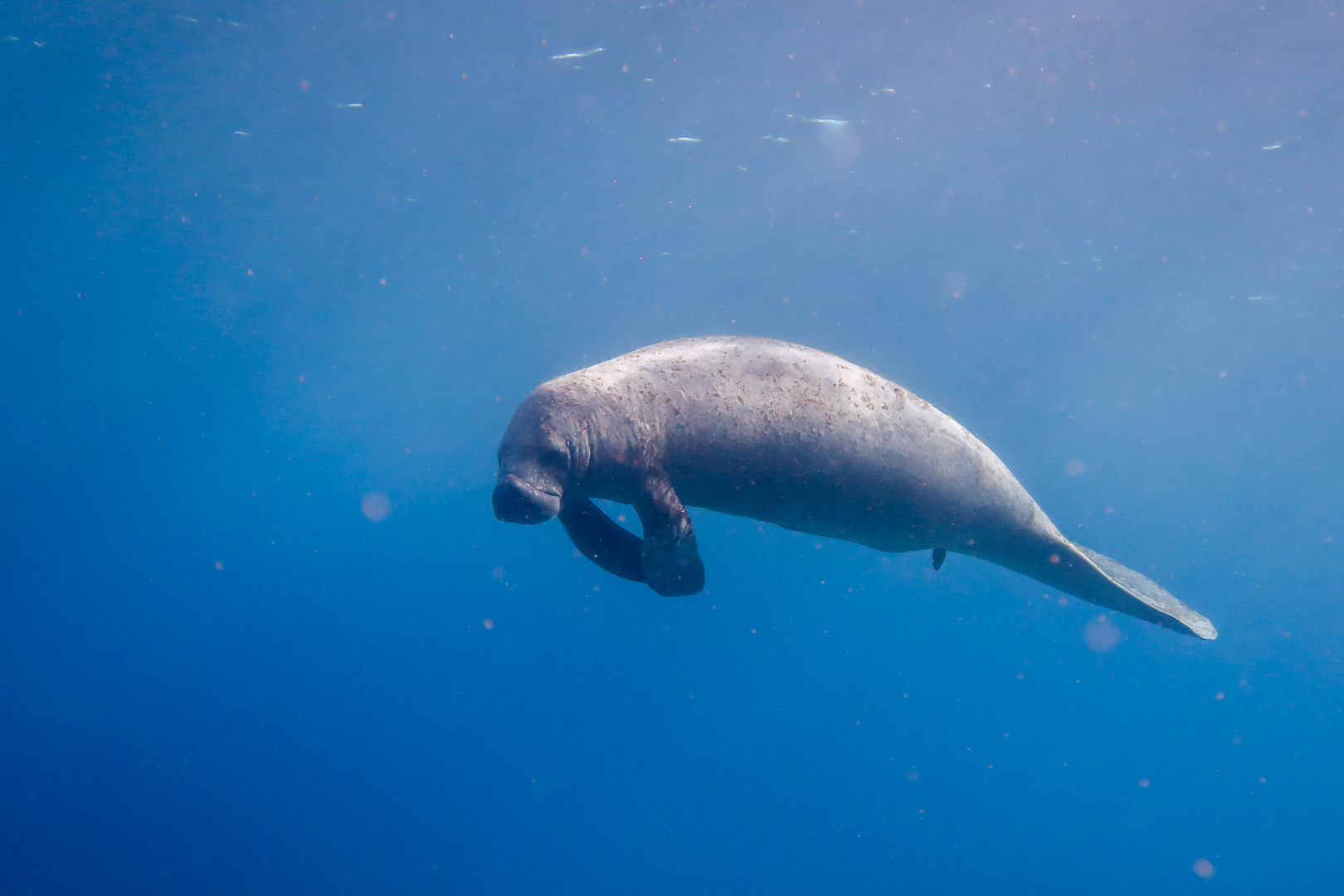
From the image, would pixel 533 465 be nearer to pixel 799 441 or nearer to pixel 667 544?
pixel 667 544

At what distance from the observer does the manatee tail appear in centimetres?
518

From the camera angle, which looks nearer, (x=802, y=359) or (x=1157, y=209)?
(x=802, y=359)

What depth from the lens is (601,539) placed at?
4344 mm

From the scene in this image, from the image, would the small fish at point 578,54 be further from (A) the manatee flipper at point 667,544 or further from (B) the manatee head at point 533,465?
(A) the manatee flipper at point 667,544

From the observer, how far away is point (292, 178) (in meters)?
19.4

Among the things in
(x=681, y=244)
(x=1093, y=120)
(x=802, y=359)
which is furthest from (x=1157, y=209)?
(x=802, y=359)

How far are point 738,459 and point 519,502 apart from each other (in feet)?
4.79

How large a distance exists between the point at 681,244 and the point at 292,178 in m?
14.5

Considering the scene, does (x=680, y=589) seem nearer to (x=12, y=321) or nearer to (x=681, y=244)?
(x=681, y=244)

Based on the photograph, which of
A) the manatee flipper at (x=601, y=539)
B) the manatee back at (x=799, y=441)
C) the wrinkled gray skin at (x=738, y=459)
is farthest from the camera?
the manatee flipper at (x=601, y=539)

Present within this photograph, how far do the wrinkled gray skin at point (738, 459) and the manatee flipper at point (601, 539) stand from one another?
0.04 ft

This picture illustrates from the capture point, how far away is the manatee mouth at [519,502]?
3029mm

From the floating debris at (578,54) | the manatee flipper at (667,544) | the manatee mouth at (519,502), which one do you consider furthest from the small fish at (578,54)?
the manatee mouth at (519,502)

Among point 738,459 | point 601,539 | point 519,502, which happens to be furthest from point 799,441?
point 519,502
